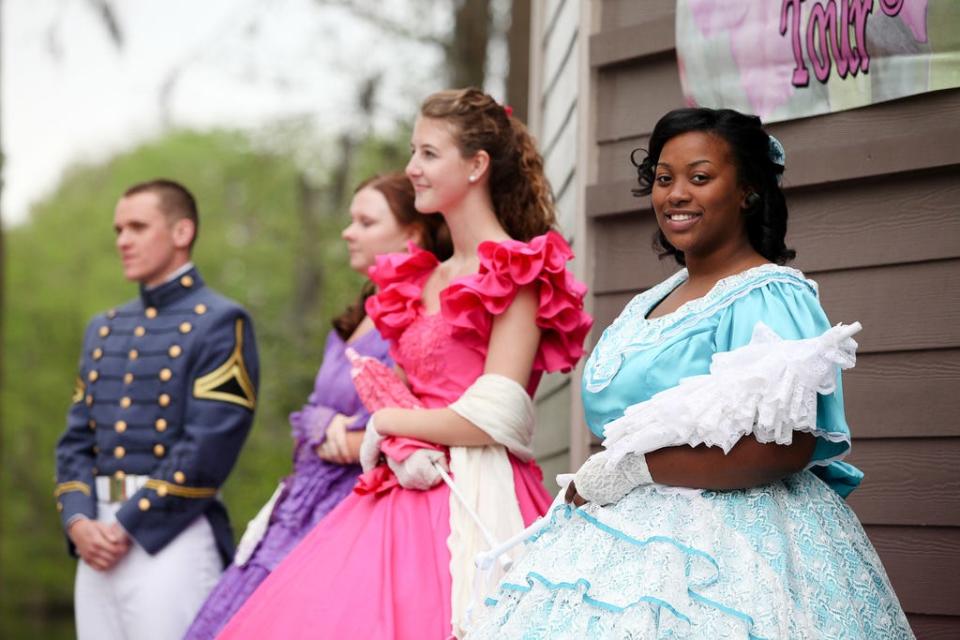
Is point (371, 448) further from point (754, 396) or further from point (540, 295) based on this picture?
point (754, 396)

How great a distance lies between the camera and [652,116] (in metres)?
4.12

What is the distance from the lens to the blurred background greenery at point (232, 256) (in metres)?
12.0

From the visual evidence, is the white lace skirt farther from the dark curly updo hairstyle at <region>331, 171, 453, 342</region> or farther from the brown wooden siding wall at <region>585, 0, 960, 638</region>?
the dark curly updo hairstyle at <region>331, 171, 453, 342</region>

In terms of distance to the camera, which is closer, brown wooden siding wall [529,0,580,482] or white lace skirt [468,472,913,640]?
white lace skirt [468,472,913,640]

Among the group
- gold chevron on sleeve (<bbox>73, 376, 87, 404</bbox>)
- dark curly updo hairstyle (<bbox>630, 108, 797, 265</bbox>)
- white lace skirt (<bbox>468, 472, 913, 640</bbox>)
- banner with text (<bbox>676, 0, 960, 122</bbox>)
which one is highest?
banner with text (<bbox>676, 0, 960, 122</bbox>)

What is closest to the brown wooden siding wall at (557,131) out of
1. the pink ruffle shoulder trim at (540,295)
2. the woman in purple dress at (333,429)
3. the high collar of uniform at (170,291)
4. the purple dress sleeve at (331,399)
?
the woman in purple dress at (333,429)

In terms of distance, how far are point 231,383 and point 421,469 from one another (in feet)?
4.75

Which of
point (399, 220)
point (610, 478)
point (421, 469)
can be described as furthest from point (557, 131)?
point (610, 478)

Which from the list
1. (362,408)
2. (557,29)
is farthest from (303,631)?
(557,29)

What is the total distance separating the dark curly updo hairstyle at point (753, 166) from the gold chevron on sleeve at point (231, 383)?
2.35 metres

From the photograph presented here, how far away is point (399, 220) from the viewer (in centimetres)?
462

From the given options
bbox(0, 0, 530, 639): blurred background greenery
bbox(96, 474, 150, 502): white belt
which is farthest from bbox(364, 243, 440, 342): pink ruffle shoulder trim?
bbox(0, 0, 530, 639): blurred background greenery

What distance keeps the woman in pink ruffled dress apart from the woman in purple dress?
22.0 inches

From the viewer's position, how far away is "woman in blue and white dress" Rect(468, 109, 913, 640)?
2336 millimetres
